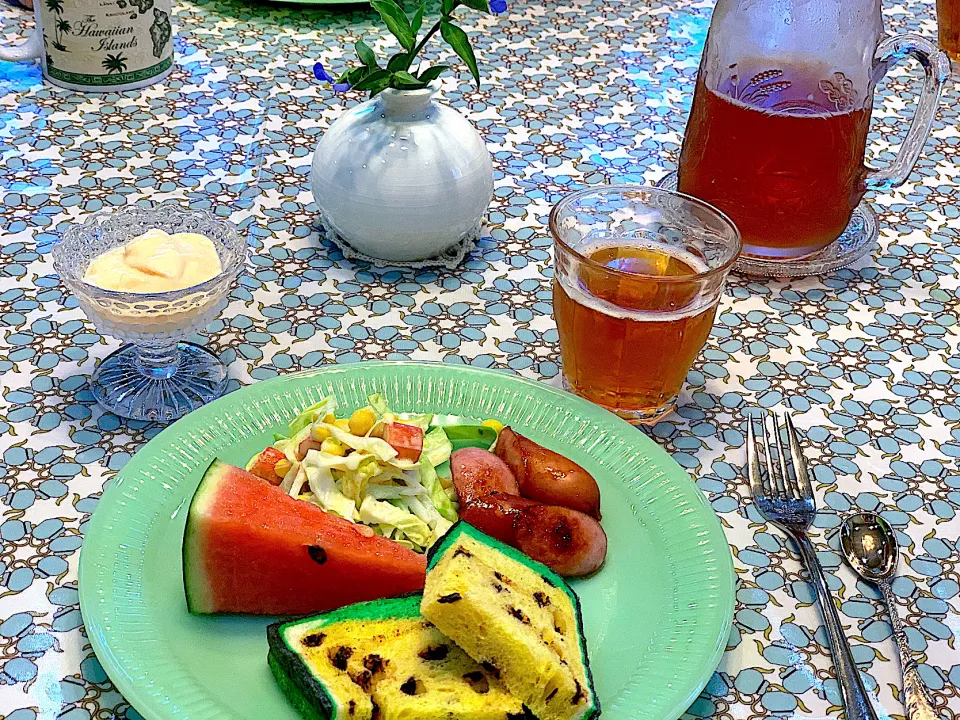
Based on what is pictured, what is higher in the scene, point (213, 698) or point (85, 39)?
point (85, 39)

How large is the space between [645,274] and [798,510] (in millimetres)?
301

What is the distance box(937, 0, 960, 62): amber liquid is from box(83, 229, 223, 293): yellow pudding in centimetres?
137

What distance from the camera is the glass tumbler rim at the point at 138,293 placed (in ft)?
3.55

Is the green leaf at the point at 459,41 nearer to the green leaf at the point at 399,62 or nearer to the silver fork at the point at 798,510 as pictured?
the green leaf at the point at 399,62

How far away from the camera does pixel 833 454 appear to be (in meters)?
1.17

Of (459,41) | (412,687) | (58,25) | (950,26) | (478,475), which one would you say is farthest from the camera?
(950,26)

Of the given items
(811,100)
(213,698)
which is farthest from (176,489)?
(811,100)

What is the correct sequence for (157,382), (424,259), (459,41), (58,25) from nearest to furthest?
(157,382) < (459,41) < (424,259) < (58,25)

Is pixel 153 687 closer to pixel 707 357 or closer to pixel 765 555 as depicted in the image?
pixel 765 555

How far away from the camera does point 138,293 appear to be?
1.09m

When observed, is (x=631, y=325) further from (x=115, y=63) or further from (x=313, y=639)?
(x=115, y=63)

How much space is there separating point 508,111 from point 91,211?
0.77 metres

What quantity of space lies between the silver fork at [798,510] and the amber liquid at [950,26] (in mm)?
1025

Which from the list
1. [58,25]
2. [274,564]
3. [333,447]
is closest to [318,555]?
[274,564]
